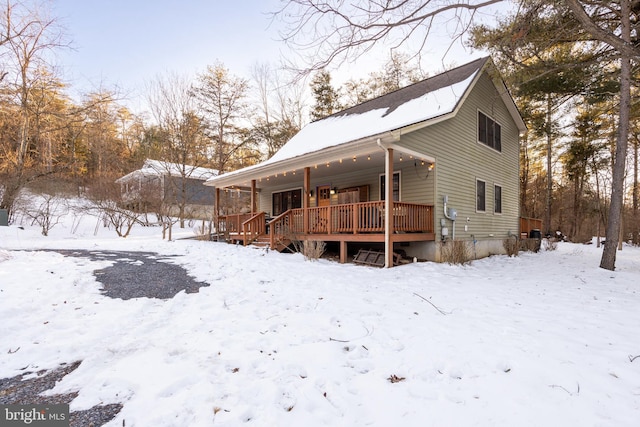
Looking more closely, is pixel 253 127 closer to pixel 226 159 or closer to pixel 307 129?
pixel 226 159

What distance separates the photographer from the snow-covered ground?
2.07 meters

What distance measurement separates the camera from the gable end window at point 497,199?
1205 centimetres

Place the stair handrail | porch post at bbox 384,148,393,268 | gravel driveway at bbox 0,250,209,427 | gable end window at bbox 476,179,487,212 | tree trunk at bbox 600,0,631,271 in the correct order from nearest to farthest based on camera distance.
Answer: gravel driveway at bbox 0,250,209,427, porch post at bbox 384,148,393,268, tree trunk at bbox 600,0,631,271, gable end window at bbox 476,179,487,212, the stair handrail

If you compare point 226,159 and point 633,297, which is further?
point 226,159

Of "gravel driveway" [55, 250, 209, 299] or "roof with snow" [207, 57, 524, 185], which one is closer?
"gravel driveway" [55, 250, 209, 299]

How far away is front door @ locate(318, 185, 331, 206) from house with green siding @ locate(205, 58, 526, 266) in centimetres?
5

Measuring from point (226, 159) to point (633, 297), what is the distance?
70.8ft

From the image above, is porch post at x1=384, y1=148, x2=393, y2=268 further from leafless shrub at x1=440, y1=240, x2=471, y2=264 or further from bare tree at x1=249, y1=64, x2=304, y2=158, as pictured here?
bare tree at x1=249, y1=64, x2=304, y2=158

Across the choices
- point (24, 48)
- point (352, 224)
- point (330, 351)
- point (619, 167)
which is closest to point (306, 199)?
point (352, 224)

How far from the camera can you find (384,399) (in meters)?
2.20

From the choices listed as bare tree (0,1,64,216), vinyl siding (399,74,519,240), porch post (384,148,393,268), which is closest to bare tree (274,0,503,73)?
porch post (384,148,393,268)

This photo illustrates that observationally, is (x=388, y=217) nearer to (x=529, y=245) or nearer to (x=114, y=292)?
(x=114, y=292)

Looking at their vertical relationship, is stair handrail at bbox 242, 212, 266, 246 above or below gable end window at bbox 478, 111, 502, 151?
below

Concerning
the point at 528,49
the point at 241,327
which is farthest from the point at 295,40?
the point at 528,49
